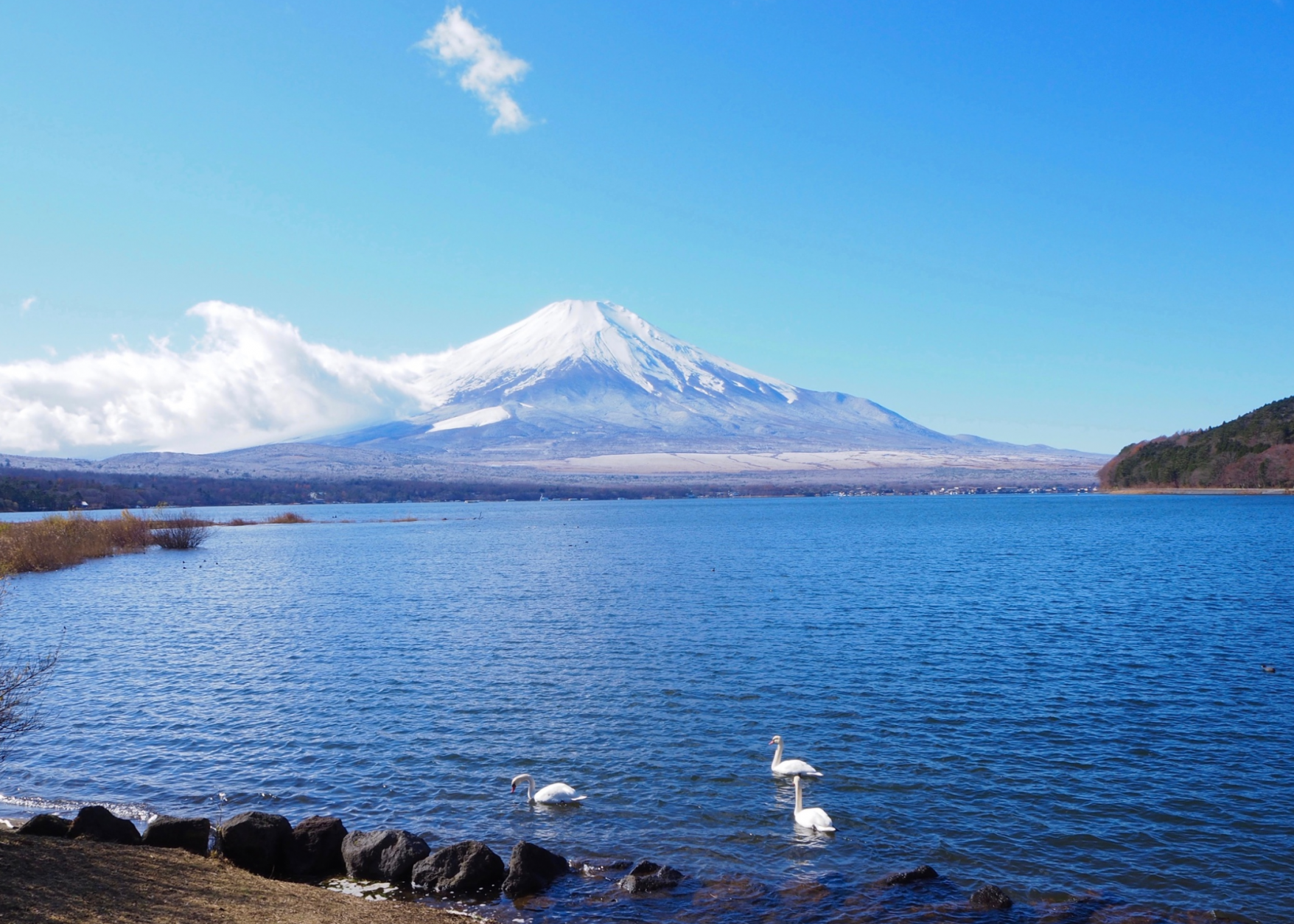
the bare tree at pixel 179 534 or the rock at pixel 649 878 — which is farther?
the bare tree at pixel 179 534

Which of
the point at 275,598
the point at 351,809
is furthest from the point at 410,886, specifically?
the point at 275,598

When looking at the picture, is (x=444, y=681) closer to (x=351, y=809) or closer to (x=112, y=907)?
(x=351, y=809)

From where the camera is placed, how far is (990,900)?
10781mm

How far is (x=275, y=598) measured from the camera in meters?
40.8

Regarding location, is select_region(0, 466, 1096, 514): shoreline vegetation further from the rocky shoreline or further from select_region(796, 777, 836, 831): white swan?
select_region(796, 777, 836, 831): white swan

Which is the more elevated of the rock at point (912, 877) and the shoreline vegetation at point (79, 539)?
the shoreline vegetation at point (79, 539)

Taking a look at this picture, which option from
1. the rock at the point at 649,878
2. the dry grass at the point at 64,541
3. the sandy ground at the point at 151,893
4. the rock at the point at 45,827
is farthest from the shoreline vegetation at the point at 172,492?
the rock at the point at 649,878

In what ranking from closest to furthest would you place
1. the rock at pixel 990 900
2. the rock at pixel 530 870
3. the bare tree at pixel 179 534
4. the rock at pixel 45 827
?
the rock at pixel 990 900 < the rock at pixel 530 870 < the rock at pixel 45 827 < the bare tree at pixel 179 534

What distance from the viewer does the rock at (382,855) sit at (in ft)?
38.3

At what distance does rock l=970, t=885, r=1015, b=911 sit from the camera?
1073 cm

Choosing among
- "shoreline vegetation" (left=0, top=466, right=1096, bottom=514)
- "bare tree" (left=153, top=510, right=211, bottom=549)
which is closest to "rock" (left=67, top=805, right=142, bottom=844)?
"bare tree" (left=153, top=510, right=211, bottom=549)

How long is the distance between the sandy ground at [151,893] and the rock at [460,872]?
519 mm

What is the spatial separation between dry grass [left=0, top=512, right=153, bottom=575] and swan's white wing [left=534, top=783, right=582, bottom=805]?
114 feet

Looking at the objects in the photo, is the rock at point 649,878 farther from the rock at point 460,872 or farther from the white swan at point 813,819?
the white swan at point 813,819
